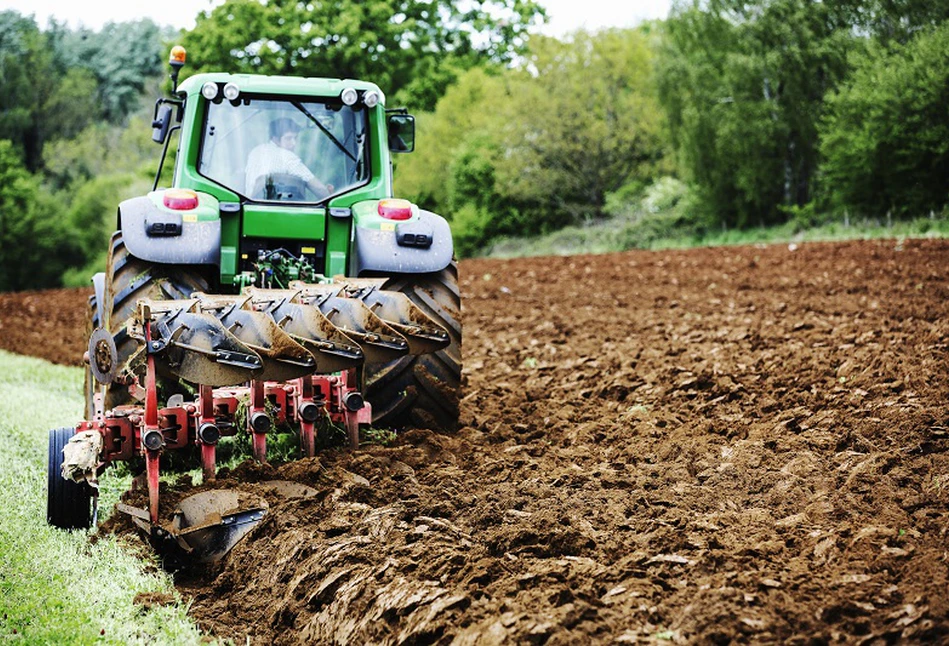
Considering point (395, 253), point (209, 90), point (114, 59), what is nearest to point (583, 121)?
point (209, 90)

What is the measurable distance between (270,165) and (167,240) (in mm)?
906

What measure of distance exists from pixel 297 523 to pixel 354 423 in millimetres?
1156

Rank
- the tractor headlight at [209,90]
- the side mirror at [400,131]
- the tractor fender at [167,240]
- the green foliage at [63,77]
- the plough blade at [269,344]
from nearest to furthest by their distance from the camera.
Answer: the plough blade at [269,344], the tractor fender at [167,240], the tractor headlight at [209,90], the side mirror at [400,131], the green foliage at [63,77]

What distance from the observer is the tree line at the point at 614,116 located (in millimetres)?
26891

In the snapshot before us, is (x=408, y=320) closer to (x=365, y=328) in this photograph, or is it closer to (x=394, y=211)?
(x=365, y=328)

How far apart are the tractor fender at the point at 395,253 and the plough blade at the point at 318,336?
1.15 metres

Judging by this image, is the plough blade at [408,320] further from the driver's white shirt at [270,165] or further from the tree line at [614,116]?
the tree line at [614,116]

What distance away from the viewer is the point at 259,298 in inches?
202

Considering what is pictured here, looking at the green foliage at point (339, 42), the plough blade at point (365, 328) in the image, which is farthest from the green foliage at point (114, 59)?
the plough blade at point (365, 328)

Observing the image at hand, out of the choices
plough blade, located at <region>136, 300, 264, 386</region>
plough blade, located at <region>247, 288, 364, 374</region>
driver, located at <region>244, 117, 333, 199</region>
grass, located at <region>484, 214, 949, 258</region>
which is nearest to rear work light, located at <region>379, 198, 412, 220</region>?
driver, located at <region>244, 117, 333, 199</region>

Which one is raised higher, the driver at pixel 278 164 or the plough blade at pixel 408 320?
the driver at pixel 278 164

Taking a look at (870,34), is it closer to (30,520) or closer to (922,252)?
(922,252)

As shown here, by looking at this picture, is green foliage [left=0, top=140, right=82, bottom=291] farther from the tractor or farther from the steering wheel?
the steering wheel

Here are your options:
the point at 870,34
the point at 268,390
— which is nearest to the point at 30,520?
the point at 268,390
